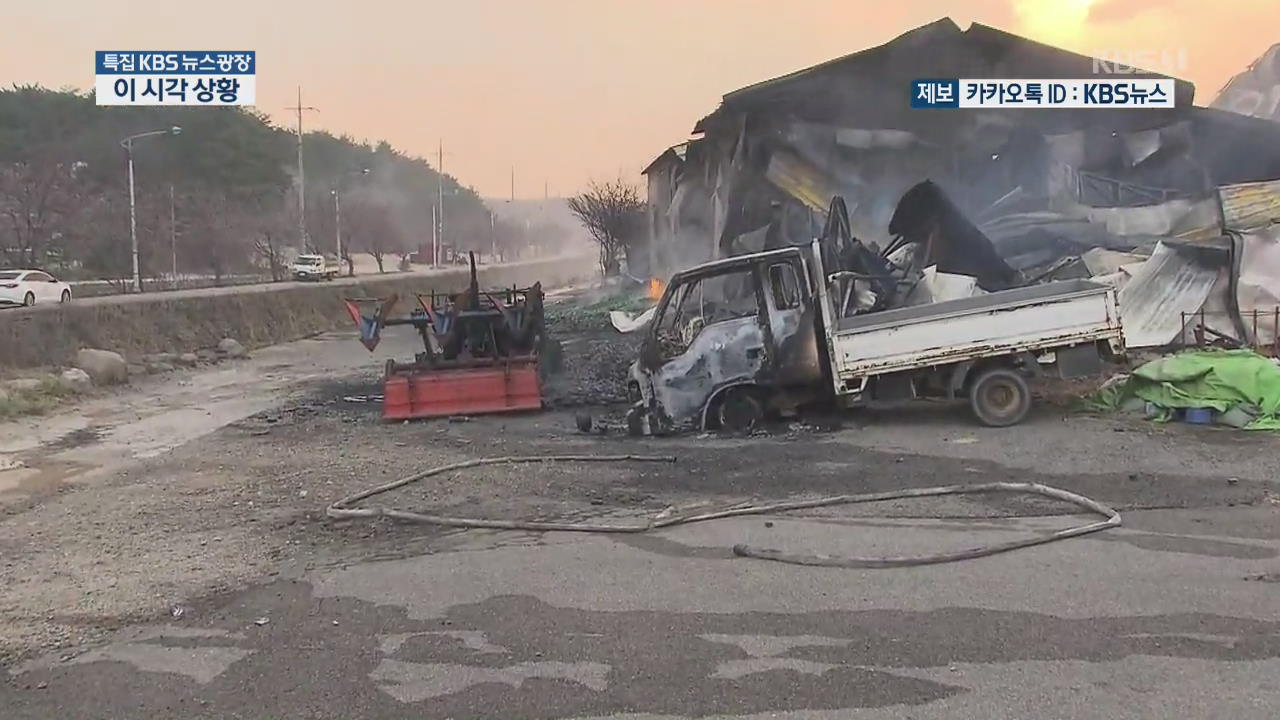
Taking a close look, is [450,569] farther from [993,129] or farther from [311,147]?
[311,147]

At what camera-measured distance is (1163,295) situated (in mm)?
16672

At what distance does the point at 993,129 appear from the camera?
21250mm

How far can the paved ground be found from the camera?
4.46 metres

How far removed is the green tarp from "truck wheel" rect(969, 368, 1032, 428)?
138cm

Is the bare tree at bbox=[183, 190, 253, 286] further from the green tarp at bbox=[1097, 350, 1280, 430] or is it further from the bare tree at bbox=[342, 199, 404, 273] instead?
the green tarp at bbox=[1097, 350, 1280, 430]

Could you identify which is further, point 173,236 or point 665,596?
point 173,236

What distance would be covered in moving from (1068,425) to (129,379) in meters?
18.3

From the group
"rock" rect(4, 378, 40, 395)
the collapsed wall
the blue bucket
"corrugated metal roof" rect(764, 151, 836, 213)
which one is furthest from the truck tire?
"rock" rect(4, 378, 40, 395)

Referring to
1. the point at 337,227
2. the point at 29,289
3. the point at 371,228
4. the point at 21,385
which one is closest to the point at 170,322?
the point at 29,289

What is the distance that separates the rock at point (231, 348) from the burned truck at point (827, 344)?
19.1 m

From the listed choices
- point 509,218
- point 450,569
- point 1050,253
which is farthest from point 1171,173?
point 509,218

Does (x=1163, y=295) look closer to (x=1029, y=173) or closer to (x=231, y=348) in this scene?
(x=1029, y=173)

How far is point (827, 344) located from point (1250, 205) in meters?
11.2

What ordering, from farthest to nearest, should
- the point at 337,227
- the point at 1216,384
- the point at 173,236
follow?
the point at 337,227 → the point at 173,236 → the point at 1216,384
